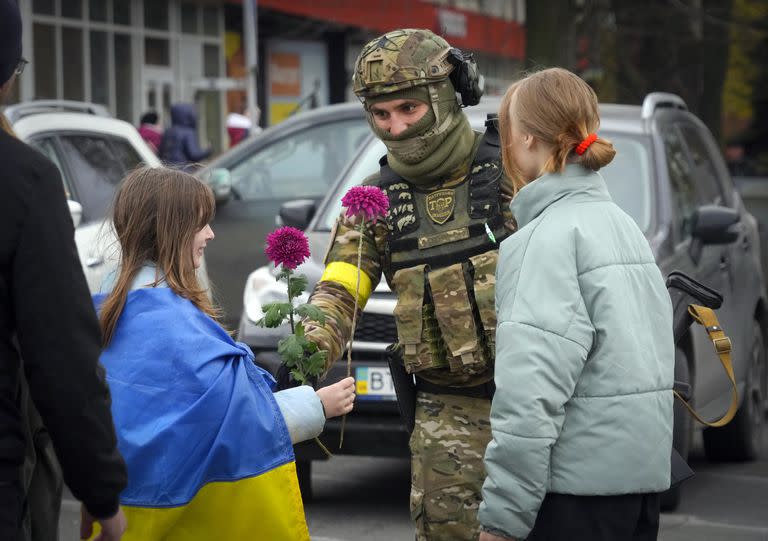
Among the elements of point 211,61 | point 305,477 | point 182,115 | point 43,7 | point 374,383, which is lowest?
point 305,477

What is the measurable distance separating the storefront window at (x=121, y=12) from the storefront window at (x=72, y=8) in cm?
106

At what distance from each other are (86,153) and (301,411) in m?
5.79

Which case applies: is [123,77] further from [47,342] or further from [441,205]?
[47,342]

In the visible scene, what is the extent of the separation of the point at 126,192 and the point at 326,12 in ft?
82.5

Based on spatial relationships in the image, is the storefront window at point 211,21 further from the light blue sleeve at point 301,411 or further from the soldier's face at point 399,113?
the light blue sleeve at point 301,411

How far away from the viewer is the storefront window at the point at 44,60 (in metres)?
21.3

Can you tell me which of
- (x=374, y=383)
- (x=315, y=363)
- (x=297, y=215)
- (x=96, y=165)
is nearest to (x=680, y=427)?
(x=374, y=383)

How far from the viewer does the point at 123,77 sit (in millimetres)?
24391

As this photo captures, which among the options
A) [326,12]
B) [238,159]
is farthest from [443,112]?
[326,12]

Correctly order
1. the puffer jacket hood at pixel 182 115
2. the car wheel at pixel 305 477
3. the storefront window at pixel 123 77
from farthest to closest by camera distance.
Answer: the storefront window at pixel 123 77 < the puffer jacket hood at pixel 182 115 < the car wheel at pixel 305 477

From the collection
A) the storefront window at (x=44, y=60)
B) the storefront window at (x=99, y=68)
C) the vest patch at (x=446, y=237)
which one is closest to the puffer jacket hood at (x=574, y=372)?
the vest patch at (x=446, y=237)

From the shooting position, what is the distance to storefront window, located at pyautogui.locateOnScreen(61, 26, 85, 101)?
882 inches

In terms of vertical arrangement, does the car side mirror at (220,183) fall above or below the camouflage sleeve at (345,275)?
above

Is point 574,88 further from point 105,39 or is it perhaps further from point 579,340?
point 105,39
